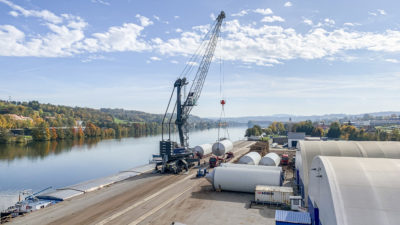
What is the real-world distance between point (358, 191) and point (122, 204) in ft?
69.9

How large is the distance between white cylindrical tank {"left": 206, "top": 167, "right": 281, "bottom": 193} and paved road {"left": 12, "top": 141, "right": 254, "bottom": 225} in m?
3.56

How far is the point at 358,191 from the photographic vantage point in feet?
41.7

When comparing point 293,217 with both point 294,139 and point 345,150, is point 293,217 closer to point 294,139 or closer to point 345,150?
point 345,150

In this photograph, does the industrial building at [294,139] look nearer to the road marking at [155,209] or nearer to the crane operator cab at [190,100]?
the crane operator cab at [190,100]

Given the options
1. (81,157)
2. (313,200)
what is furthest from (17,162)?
(313,200)

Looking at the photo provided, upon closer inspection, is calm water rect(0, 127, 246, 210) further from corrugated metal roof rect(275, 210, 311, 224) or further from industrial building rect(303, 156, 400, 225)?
industrial building rect(303, 156, 400, 225)

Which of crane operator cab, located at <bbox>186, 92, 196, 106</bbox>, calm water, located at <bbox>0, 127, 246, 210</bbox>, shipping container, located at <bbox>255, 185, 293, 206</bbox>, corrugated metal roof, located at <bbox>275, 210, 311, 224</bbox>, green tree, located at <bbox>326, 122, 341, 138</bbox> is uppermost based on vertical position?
crane operator cab, located at <bbox>186, 92, 196, 106</bbox>

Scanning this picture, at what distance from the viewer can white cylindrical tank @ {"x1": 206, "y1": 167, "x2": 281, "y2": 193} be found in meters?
29.3


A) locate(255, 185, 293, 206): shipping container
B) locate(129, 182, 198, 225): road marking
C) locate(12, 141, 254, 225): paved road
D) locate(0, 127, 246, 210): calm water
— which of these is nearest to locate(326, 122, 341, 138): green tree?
locate(0, 127, 246, 210): calm water

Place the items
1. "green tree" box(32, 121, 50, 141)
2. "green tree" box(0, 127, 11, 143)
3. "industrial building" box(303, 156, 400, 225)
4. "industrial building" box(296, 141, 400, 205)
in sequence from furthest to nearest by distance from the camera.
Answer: "green tree" box(32, 121, 50, 141)
"green tree" box(0, 127, 11, 143)
"industrial building" box(296, 141, 400, 205)
"industrial building" box(303, 156, 400, 225)

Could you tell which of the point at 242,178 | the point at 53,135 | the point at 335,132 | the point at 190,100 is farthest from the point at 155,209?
the point at 53,135

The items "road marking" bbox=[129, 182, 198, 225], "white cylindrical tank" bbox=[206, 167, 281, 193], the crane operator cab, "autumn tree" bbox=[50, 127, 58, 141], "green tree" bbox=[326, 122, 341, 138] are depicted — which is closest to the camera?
"road marking" bbox=[129, 182, 198, 225]

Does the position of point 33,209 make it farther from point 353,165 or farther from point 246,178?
point 353,165

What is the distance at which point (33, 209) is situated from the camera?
86.7ft
